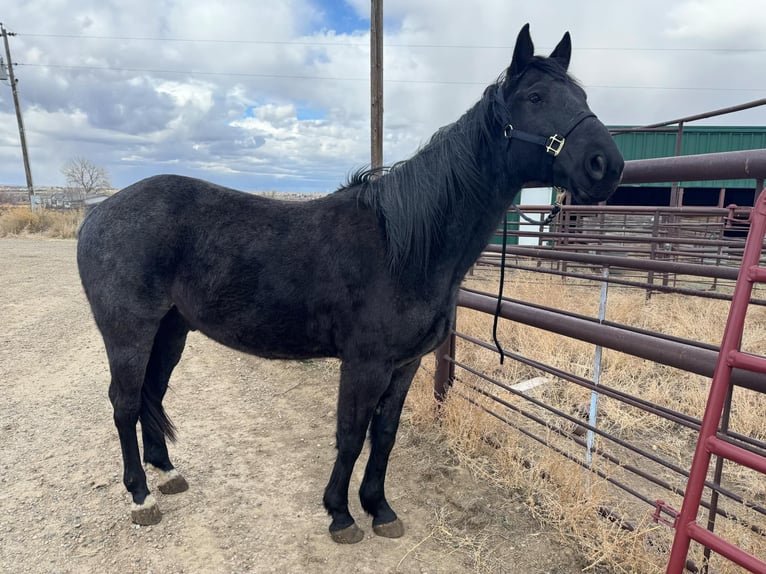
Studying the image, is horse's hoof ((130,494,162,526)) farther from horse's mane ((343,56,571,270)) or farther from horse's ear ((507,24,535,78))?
horse's ear ((507,24,535,78))

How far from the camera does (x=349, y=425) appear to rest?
2369 mm

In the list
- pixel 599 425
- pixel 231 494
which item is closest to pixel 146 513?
pixel 231 494

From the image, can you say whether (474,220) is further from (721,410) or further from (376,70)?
(376,70)

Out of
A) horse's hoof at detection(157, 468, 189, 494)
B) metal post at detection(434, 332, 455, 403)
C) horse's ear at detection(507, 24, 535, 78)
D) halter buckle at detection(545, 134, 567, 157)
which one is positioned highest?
horse's ear at detection(507, 24, 535, 78)

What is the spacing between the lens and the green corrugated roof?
15.1 m

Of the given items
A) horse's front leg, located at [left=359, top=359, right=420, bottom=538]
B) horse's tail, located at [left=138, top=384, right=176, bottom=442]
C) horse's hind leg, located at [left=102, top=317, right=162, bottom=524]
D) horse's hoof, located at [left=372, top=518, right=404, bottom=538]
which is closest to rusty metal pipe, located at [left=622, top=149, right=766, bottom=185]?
horse's front leg, located at [left=359, top=359, right=420, bottom=538]

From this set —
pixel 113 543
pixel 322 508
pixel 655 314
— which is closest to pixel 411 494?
pixel 322 508

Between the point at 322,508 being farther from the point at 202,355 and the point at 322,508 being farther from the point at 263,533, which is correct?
the point at 202,355

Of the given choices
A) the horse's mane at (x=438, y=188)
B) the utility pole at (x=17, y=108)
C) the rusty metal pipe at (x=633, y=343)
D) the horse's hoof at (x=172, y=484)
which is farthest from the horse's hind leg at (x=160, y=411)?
the utility pole at (x=17, y=108)

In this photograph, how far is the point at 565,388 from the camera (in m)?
4.54

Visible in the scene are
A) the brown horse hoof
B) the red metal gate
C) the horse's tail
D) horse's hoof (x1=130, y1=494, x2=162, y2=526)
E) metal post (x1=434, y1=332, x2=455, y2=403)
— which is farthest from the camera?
metal post (x1=434, y1=332, x2=455, y2=403)

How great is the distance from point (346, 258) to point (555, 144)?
3.53 ft

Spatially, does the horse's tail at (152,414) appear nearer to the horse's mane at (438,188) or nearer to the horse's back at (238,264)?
the horse's back at (238,264)

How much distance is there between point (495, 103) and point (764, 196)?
1.13m
